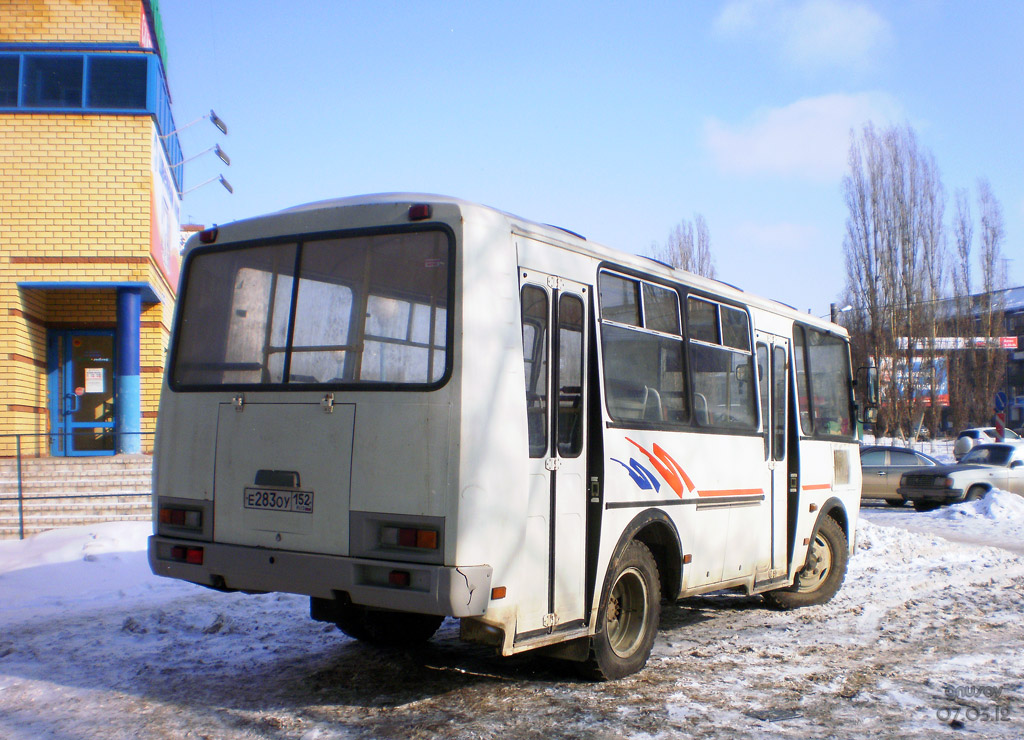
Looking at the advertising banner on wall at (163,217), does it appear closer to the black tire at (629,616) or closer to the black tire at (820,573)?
the black tire at (820,573)

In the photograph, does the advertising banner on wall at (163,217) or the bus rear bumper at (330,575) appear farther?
the advertising banner on wall at (163,217)

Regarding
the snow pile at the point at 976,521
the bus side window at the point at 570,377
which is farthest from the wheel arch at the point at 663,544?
the snow pile at the point at 976,521

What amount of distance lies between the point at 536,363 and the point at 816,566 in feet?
16.9

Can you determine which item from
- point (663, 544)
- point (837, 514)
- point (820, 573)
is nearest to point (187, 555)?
point (663, 544)

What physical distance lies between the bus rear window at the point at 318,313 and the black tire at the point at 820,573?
5.37 m

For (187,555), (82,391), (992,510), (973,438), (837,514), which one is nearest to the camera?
(187,555)

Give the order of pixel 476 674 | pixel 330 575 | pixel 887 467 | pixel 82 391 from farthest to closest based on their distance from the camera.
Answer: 1. pixel 887 467
2. pixel 82 391
3. pixel 476 674
4. pixel 330 575

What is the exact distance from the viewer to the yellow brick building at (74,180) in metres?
16.0

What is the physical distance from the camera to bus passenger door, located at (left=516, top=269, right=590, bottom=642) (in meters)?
5.23

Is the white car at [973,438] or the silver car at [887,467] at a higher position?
the white car at [973,438]

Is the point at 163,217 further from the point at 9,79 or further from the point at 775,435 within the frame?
the point at 775,435

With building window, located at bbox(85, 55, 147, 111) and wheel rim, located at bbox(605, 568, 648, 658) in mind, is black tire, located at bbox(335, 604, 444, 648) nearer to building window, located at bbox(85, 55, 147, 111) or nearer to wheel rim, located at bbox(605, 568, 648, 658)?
wheel rim, located at bbox(605, 568, 648, 658)

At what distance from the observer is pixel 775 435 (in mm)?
8297

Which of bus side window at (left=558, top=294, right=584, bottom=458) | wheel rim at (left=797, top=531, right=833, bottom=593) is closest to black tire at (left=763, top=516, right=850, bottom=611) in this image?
wheel rim at (left=797, top=531, right=833, bottom=593)
